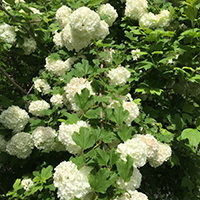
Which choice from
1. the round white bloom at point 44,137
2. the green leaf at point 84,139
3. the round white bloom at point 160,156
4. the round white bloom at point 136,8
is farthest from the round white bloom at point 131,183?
the round white bloom at point 136,8

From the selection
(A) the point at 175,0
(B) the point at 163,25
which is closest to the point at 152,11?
(B) the point at 163,25

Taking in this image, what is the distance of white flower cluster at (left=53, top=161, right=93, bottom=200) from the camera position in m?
0.92

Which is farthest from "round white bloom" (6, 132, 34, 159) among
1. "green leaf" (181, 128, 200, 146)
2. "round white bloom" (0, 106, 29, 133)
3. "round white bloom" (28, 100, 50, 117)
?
"green leaf" (181, 128, 200, 146)

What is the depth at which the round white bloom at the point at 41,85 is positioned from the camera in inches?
82.0

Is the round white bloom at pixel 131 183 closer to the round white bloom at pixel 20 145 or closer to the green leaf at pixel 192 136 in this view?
the green leaf at pixel 192 136

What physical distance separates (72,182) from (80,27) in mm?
1326

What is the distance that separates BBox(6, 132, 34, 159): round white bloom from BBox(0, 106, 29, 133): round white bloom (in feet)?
0.42

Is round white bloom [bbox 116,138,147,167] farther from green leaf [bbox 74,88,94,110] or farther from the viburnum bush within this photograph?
green leaf [bbox 74,88,94,110]

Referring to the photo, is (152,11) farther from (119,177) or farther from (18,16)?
(119,177)

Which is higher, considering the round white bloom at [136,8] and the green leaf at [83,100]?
the round white bloom at [136,8]

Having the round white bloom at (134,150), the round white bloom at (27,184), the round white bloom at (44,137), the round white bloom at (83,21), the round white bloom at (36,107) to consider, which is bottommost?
the round white bloom at (27,184)

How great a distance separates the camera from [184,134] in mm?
1792

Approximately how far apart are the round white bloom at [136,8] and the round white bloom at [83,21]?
804 millimetres

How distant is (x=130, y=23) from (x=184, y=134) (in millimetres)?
1634
